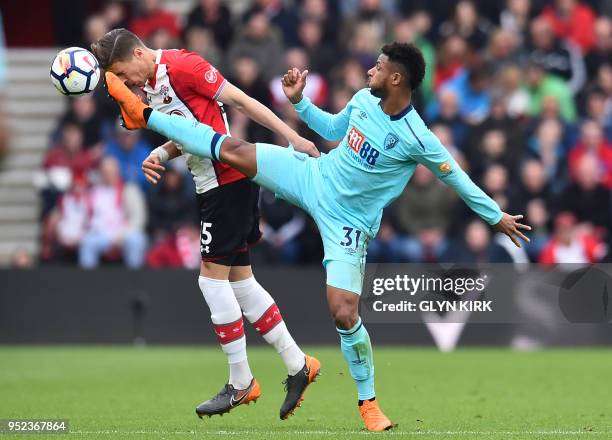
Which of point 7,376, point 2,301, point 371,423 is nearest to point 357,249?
point 371,423

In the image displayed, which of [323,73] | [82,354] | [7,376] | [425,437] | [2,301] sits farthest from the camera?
[323,73]

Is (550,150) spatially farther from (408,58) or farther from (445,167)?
(445,167)

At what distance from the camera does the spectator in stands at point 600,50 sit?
18.4m

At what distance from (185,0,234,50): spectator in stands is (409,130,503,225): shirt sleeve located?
1060 cm

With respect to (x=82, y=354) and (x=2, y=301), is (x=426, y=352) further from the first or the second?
(x=2, y=301)

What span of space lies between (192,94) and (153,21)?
33.5 feet

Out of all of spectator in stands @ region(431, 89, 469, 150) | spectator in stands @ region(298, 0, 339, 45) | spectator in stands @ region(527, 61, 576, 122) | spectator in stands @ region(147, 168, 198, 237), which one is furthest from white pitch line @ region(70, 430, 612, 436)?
spectator in stands @ region(298, 0, 339, 45)

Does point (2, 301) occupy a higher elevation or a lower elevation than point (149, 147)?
lower

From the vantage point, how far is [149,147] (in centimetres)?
1845

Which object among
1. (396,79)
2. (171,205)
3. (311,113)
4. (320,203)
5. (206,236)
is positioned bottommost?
(171,205)

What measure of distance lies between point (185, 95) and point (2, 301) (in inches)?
332

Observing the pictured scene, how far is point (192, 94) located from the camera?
31.2 feet

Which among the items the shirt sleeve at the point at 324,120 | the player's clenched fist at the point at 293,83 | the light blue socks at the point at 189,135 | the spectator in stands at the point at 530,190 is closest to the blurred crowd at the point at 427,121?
the spectator in stands at the point at 530,190

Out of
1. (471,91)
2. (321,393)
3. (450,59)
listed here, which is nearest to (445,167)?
(321,393)
